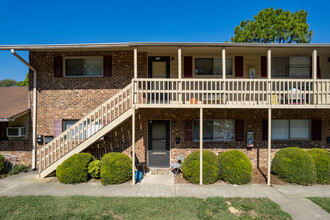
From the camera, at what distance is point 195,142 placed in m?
7.96

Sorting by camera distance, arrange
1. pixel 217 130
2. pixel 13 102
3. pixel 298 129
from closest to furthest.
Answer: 1. pixel 217 130
2. pixel 298 129
3. pixel 13 102

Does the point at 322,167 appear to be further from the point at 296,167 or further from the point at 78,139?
the point at 78,139

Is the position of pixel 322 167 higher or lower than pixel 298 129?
lower

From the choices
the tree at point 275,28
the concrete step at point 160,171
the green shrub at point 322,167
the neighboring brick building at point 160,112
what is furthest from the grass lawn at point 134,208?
the tree at point 275,28

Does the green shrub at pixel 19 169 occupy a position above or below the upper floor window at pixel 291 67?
below

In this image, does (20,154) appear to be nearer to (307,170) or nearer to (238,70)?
(238,70)

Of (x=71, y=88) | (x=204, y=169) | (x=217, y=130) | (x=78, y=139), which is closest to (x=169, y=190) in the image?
(x=204, y=169)

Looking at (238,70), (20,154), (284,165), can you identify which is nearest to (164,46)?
(238,70)

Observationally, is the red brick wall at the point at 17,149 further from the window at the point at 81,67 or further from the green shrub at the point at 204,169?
the green shrub at the point at 204,169

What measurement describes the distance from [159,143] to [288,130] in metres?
6.07

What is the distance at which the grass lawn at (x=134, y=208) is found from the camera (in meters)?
4.30

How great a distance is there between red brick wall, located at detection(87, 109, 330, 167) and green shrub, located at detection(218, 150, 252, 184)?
1.44 meters

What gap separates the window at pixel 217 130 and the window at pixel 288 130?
204 cm

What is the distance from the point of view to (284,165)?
656 centimetres
